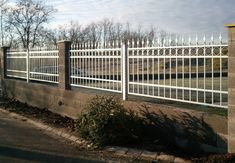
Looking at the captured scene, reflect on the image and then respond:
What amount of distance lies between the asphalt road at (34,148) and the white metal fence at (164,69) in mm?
1936

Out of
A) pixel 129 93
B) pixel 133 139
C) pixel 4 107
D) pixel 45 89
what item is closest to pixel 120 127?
pixel 133 139

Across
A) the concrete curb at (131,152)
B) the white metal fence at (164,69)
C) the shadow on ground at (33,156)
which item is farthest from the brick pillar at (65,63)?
the shadow on ground at (33,156)

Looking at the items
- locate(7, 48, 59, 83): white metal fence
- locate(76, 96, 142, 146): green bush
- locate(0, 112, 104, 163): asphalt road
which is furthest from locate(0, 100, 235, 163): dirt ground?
locate(7, 48, 59, 83): white metal fence

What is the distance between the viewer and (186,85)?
805cm

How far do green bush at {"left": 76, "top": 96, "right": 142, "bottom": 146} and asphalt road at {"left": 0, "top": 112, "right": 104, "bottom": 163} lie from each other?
0.44 metres

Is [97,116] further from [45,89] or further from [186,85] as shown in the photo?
[45,89]

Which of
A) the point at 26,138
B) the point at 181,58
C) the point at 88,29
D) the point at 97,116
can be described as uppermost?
the point at 88,29

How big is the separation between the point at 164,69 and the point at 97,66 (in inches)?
104

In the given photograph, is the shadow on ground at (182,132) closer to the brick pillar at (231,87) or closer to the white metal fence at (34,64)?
the brick pillar at (231,87)

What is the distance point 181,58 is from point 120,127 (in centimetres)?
175

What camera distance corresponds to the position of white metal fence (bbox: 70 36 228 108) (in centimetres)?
712

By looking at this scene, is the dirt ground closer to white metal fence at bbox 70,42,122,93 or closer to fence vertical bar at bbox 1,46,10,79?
white metal fence at bbox 70,42,122,93

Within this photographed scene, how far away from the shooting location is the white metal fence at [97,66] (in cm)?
966

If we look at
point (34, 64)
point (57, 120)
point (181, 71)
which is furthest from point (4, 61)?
point (181, 71)
